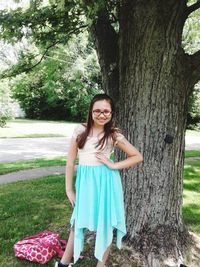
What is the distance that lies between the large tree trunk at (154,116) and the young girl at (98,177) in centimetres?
82

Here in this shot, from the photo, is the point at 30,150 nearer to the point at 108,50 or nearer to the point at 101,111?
the point at 108,50

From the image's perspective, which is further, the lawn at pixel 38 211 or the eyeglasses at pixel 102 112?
the lawn at pixel 38 211

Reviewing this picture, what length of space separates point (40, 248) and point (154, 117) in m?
1.92

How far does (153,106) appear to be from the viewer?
427 cm

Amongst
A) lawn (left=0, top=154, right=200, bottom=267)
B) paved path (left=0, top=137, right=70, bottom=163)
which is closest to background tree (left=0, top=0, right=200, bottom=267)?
lawn (left=0, top=154, right=200, bottom=267)

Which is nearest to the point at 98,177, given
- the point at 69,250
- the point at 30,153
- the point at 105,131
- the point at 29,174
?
the point at 105,131

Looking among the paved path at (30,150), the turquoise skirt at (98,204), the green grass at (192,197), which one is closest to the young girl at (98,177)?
the turquoise skirt at (98,204)

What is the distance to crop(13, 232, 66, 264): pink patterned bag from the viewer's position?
4.16 metres

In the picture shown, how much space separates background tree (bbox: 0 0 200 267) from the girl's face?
35.3 inches

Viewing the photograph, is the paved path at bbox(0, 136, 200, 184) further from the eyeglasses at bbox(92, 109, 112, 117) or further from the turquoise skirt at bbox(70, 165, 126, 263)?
the eyeglasses at bbox(92, 109, 112, 117)

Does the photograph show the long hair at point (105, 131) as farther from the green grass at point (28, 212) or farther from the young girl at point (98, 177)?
the green grass at point (28, 212)

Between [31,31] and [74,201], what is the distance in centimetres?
241

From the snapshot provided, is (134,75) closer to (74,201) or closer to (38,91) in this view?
(74,201)

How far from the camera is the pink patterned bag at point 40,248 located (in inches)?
164
